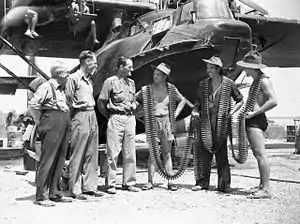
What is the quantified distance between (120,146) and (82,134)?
0.73m

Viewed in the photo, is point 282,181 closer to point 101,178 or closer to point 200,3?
point 101,178

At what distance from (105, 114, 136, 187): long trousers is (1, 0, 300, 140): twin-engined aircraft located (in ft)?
7.55

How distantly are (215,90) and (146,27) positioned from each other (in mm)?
4315

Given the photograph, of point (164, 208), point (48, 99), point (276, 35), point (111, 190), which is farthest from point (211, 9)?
point (276, 35)

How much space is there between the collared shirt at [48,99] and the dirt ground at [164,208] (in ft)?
3.62

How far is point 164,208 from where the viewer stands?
430 cm

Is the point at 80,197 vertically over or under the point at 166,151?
under

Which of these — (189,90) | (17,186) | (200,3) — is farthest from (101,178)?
(200,3)

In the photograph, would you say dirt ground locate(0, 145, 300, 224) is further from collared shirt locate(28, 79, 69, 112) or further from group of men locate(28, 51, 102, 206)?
collared shirt locate(28, 79, 69, 112)

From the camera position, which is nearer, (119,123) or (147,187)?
(119,123)

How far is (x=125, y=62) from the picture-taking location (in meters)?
5.65

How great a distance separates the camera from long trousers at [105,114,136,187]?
17.9 ft

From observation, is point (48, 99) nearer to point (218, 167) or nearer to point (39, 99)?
point (39, 99)

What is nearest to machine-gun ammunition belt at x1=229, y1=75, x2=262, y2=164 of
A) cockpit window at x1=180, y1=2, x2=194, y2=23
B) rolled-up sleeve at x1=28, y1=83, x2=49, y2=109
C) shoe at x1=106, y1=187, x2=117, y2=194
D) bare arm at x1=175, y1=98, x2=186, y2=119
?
bare arm at x1=175, y1=98, x2=186, y2=119
